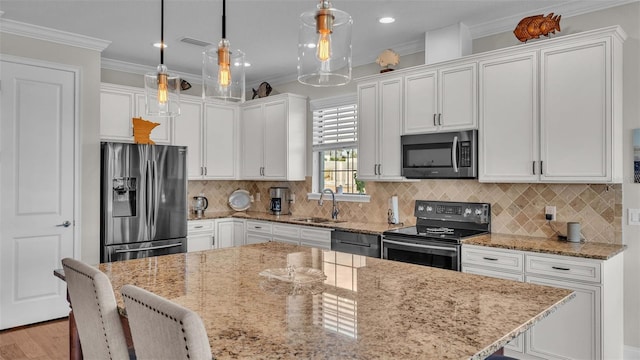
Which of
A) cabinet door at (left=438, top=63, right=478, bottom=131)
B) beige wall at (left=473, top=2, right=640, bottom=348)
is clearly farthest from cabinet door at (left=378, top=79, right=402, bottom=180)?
beige wall at (left=473, top=2, right=640, bottom=348)

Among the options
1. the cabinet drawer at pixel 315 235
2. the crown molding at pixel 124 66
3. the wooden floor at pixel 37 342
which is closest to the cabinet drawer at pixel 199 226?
the cabinet drawer at pixel 315 235

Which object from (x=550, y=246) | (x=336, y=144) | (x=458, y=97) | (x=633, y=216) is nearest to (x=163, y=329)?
(x=550, y=246)

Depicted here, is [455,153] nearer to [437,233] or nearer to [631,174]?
[437,233]

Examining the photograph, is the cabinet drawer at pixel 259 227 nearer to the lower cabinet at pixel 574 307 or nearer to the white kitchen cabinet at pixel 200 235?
the white kitchen cabinet at pixel 200 235

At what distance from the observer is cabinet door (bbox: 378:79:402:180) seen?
402cm

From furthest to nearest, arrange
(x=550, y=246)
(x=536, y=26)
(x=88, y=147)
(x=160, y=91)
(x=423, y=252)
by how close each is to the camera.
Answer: (x=88, y=147) → (x=423, y=252) → (x=536, y=26) → (x=550, y=246) → (x=160, y=91)

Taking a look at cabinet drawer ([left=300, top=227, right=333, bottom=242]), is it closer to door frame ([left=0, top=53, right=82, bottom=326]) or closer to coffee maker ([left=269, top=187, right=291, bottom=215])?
coffee maker ([left=269, top=187, right=291, bottom=215])

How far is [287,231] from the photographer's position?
15.5 feet

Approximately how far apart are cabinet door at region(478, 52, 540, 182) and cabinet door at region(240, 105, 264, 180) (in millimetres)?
2832

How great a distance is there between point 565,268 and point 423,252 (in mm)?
996

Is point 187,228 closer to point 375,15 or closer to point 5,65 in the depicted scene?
point 5,65

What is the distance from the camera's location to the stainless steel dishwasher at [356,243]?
3828 millimetres

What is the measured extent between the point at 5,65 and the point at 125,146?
3.75ft

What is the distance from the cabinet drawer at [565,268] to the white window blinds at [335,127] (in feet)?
7.72
